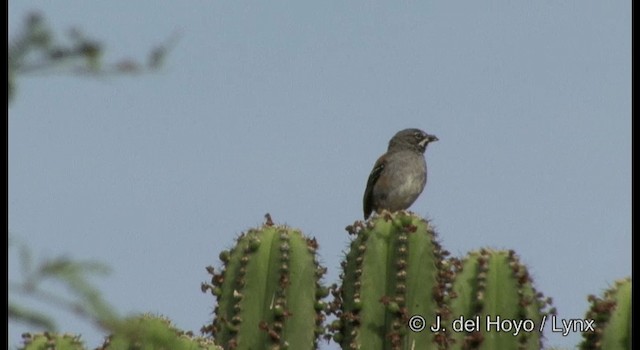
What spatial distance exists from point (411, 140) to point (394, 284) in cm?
546

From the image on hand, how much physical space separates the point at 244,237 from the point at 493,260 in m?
1.59

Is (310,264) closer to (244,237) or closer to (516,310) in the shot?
(244,237)

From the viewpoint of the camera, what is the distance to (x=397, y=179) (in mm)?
13133

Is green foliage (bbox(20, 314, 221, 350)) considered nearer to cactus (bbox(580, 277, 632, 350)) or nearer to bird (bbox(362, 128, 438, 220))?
cactus (bbox(580, 277, 632, 350))

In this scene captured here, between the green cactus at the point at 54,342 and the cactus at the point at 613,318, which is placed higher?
the cactus at the point at 613,318

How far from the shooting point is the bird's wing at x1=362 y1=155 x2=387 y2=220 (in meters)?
13.3

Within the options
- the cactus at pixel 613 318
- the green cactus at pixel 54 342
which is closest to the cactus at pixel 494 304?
the cactus at pixel 613 318

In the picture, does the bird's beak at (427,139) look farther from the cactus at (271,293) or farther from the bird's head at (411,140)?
the cactus at (271,293)

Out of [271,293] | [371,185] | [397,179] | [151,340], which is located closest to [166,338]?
[151,340]

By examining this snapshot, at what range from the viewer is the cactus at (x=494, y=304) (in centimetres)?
867

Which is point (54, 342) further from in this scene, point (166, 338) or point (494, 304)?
point (494, 304)

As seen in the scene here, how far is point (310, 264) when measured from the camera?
28.4 ft
